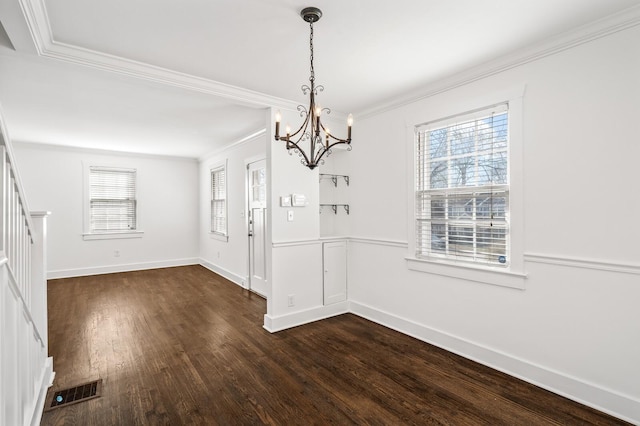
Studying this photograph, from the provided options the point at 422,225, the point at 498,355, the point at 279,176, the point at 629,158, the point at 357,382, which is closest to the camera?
the point at 629,158

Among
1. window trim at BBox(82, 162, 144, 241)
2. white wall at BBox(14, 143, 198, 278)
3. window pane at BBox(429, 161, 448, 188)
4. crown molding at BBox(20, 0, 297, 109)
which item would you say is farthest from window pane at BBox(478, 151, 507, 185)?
window trim at BBox(82, 162, 144, 241)

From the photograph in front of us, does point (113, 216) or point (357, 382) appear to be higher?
point (113, 216)

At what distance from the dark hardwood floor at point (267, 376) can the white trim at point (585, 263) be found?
0.96 m

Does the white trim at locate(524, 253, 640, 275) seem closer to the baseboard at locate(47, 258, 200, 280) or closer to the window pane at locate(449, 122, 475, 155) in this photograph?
the window pane at locate(449, 122, 475, 155)

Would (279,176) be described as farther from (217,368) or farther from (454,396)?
(454,396)

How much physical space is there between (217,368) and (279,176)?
6.62ft

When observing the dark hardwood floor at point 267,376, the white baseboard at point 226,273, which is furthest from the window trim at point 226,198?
the dark hardwood floor at point 267,376

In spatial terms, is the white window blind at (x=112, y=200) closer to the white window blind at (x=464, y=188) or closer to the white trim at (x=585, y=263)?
the white window blind at (x=464, y=188)

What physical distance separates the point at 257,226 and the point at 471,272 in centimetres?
326

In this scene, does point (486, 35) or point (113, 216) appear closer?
point (486, 35)

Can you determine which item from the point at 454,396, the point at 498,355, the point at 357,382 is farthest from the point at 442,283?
the point at 357,382

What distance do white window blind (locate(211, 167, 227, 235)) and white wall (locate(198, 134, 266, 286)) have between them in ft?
0.47

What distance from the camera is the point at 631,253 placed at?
2113 millimetres

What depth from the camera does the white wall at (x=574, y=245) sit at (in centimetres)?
213
